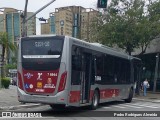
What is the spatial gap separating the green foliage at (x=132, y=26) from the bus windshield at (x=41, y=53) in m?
18.6

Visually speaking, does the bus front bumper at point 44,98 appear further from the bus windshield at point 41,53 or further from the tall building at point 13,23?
the tall building at point 13,23

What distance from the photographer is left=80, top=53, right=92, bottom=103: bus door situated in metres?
17.8

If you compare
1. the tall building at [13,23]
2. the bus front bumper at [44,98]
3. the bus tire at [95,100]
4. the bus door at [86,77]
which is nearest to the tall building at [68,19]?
the tall building at [13,23]

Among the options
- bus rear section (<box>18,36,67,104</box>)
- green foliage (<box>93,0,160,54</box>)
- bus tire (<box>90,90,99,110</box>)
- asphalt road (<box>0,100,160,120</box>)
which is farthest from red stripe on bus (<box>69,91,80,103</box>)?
green foliage (<box>93,0,160,54</box>)

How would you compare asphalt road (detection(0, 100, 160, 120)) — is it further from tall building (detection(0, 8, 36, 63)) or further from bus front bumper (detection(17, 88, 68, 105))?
tall building (detection(0, 8, 36, 63))

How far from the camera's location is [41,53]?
54.5 ft

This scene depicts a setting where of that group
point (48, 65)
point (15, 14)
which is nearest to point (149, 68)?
point (15, 14)

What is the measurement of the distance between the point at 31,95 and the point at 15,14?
32.4m

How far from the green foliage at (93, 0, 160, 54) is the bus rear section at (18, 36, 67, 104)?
18.7m

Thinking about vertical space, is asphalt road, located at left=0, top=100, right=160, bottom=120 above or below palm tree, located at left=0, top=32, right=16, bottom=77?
below

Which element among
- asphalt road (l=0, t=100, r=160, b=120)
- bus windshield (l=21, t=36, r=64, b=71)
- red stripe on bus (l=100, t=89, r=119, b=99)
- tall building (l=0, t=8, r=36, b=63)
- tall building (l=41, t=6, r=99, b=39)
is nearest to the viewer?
asphalt road (l=0, t=100, r=160, b=120)

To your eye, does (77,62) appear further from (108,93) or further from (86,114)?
(108,93)

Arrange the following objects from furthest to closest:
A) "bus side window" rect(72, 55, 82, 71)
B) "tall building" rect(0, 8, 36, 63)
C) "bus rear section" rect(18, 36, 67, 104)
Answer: "tall building" rect(0, 8, 36, 63) → "bus side window" rect(72, 55, 82, 71) → "bus rear section" rect(18, 36, 67, 104)

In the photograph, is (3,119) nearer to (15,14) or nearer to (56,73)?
(56,73)
